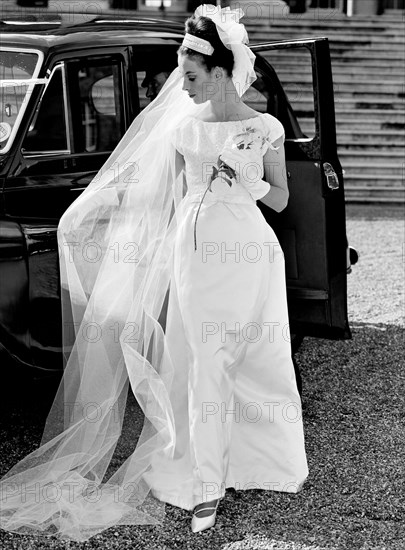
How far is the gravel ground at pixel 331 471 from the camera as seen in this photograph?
3.25m

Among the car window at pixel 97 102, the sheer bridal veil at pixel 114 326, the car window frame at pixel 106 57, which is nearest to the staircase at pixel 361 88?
the car window at pixel 97 102

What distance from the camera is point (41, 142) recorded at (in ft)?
14.3

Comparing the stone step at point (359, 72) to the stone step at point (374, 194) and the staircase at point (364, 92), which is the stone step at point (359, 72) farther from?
the stone step at point (374, 194)

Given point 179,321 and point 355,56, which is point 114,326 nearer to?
point 179,321

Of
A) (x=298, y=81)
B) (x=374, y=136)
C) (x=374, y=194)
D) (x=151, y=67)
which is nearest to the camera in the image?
(x=151, y=67)

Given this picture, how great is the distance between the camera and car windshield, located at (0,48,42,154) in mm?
4070

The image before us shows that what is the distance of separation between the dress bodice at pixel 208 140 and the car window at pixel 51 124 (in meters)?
0.86

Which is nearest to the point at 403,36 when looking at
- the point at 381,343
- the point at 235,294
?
the point at 381,343

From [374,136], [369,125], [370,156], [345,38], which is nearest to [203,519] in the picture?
[370,156]

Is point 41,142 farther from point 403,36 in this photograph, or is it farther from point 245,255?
point 403,36

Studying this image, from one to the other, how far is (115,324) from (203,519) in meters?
0.90

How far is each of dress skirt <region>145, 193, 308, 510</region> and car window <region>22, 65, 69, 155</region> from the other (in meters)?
0.96

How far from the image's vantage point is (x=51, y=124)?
15.1 feet

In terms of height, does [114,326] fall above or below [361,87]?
above
